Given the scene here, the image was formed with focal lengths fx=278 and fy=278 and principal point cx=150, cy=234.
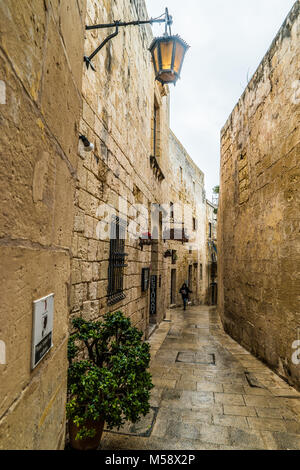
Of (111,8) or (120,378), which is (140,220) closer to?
(111,8)

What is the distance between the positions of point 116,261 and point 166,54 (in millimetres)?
2942

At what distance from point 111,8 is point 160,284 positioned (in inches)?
277

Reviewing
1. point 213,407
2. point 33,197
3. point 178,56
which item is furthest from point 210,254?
point 33,197

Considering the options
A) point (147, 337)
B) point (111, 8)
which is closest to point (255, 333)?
point (147, 337)

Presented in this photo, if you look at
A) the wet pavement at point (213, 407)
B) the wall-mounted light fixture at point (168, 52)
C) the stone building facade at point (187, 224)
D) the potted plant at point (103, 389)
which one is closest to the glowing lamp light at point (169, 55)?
the wall-mounted light fixture at point (168, 52)

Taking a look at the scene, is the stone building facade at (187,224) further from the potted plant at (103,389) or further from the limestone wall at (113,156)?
the potted plant at (103,389)

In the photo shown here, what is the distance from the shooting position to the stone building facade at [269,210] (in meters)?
4.30

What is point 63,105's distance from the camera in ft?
3.61

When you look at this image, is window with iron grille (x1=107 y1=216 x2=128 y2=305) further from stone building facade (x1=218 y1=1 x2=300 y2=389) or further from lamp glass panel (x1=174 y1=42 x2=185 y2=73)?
stone building facade (x1=218 y1=1 x2=300 y2=389)

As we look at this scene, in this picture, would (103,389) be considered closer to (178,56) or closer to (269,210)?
(178,56)

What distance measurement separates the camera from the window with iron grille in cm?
398

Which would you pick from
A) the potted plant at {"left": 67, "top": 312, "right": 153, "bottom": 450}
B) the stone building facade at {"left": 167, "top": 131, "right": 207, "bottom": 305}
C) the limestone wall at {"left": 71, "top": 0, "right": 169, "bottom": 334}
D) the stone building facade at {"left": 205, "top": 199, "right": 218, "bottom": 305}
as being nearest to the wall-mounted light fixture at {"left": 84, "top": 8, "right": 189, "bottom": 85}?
the limestone wall at {"left": 71, "top": 0, "right": 169, "bottom": 334}

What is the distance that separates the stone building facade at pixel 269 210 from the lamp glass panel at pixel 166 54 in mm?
2048

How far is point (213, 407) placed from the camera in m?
3.44
